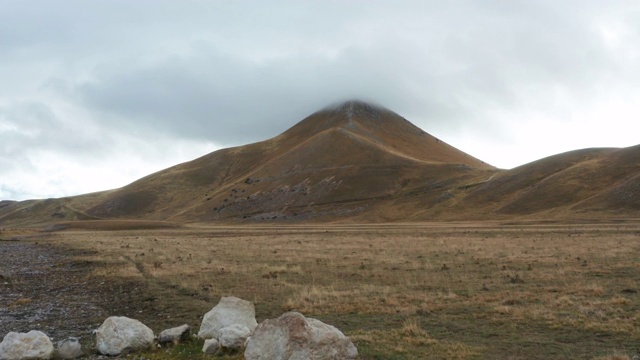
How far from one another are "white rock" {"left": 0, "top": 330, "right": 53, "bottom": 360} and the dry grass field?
2950mm

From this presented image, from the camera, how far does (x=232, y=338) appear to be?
40.5 ft

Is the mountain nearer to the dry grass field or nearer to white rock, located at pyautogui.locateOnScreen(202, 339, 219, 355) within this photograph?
the dry grass field

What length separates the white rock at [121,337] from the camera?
1262 centimetres

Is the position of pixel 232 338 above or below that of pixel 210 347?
above

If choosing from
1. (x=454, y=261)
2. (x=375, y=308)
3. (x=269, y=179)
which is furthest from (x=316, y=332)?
(x=269, y=179)

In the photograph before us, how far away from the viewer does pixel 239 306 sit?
14.0 m

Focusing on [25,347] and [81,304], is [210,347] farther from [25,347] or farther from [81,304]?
[81,304]

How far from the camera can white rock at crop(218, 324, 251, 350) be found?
485 inches

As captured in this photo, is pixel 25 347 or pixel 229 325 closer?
pixel 25 347

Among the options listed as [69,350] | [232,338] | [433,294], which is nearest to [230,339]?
[232,338]

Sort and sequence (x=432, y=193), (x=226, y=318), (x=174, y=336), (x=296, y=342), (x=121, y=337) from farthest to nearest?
(x=432, y=193)
(x=226, y=318)
(x=174, y=336)
(x=121, y=337)
(x=296, y=342)

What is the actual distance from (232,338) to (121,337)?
9.57 ft

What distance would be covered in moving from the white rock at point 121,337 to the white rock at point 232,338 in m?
2.02

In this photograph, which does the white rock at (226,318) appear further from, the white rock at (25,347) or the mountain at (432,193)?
the mountain at (432,193)
